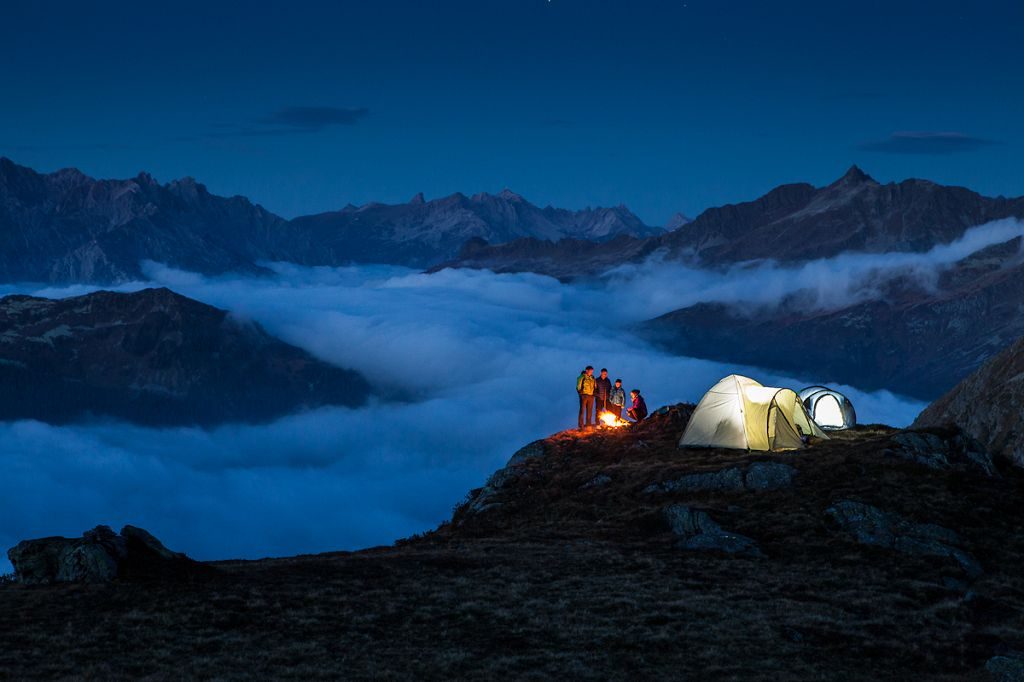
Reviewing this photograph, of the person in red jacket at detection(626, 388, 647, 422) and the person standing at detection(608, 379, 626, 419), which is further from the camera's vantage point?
the person in red jacket at detection(626, 388, 647, 422)

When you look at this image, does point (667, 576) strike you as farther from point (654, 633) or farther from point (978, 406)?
point (978, 406)

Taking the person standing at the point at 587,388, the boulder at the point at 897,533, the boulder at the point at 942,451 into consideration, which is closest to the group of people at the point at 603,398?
the person standing at the point at 587,388

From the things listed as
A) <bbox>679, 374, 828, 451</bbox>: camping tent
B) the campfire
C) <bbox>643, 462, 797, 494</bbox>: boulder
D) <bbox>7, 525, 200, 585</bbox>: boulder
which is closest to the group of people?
the campfire

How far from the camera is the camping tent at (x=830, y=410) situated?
178 ft

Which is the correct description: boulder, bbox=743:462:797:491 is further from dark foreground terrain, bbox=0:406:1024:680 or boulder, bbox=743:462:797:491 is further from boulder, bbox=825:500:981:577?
boulder, bbox=825:500:981:577

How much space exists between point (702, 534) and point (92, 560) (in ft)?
64.8

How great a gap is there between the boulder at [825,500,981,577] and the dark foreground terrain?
0.29ft

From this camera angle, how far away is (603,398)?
5759cm

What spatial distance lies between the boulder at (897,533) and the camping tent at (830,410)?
1761cm

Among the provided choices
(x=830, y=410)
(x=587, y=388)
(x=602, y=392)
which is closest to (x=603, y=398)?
(x=602, y=392)

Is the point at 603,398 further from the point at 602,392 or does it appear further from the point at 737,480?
the point at 737,480

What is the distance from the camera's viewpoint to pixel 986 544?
3453 centimetres

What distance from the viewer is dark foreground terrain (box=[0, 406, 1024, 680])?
2252cm

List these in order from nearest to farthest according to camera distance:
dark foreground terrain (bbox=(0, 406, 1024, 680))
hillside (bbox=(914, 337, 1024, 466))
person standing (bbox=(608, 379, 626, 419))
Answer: dark foreground terrain (bbox=(0, 406, 1024, 680)), hillside (bbox=(914, 337, 1024, 466)), person standing (bbox=(608, 379, 626, 419))
